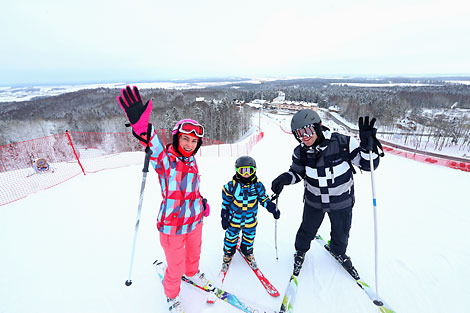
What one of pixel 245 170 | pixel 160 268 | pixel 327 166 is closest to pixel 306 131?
pixel 327 166

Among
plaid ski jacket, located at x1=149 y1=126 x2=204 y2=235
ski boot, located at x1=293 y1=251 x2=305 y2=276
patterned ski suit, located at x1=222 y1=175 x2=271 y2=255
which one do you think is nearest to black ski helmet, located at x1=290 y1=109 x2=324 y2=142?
patterned ski suit, located at x1=222 y1=175 x2=271 y2=255

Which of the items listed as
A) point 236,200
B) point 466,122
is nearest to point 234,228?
point 236,200

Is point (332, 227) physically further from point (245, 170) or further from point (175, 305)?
point (175, 305)

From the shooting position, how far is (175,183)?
88.2 inches

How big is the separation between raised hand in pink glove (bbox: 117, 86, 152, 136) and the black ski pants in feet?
8.29

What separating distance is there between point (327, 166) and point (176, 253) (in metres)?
2.23

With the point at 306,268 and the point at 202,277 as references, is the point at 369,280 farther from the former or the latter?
the point at 202,277

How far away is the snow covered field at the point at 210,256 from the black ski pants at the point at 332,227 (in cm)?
45

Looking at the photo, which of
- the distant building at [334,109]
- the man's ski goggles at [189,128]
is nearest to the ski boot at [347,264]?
the man's ski goggles at [189,128]

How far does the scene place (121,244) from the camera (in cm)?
370

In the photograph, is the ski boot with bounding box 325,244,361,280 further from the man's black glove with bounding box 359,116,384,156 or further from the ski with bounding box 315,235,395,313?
the man's black glove with bounding box 359,116,384,156

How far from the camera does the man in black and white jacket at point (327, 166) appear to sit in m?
2.44

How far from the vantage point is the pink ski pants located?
7.86ft

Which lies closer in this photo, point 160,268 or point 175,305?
point 175,305
